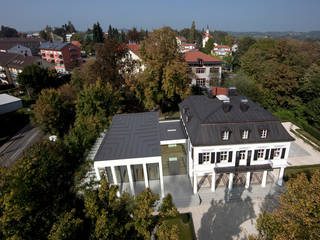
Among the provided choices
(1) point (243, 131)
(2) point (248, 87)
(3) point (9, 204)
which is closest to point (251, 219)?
(1) point (243, 131)

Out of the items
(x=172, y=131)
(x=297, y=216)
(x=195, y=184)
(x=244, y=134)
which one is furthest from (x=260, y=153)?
(x=172, y=131)

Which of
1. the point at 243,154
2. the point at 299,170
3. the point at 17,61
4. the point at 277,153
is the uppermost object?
the point at 17,61

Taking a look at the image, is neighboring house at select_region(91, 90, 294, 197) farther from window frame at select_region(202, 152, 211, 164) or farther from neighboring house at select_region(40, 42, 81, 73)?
neighboring house at select_region(40, 42, 81, 73)

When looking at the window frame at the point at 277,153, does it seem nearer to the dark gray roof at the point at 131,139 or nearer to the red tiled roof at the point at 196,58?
the dark gray roof at the point at 131,139

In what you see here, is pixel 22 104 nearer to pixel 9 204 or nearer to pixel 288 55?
pixel 9 204

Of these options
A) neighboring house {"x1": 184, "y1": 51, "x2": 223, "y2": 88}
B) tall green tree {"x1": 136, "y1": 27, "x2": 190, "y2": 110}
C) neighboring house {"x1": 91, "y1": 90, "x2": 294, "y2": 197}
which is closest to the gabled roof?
neighboring house {"x1": 184, "y1": 51, "x2": 223, "y2": 88}

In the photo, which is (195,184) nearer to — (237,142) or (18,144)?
(237,142)
